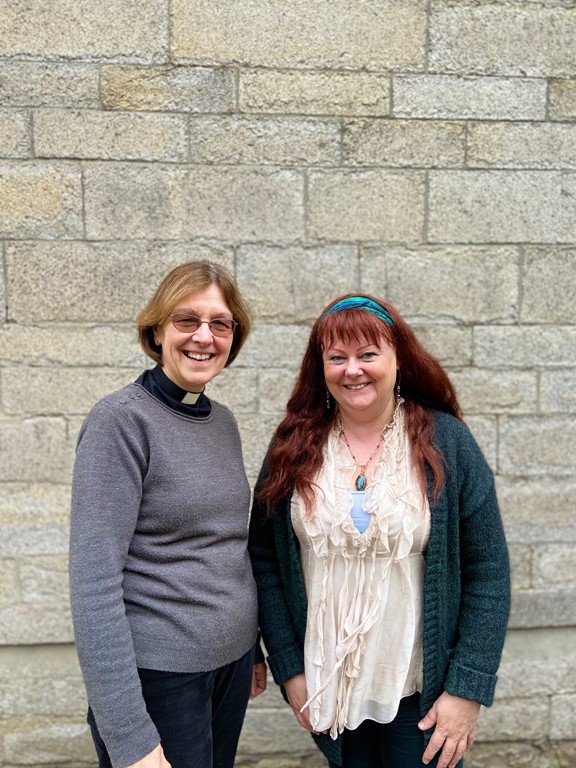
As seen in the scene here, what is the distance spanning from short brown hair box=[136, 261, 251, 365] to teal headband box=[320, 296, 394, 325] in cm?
25

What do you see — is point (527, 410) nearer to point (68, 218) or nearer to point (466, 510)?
point (466, 510)

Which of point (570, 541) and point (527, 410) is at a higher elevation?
point (527, 410)

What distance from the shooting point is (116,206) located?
2711mm

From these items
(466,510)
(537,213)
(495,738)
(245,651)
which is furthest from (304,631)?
(537,213)

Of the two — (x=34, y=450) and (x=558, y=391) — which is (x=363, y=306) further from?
(x=34, y=450)

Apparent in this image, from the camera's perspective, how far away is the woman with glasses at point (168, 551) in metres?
1.46

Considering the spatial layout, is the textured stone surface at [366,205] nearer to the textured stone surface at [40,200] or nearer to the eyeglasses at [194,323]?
the textured stone surface at [40,200]

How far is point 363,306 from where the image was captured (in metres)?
1.79

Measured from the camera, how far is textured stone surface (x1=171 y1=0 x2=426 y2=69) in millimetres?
2664

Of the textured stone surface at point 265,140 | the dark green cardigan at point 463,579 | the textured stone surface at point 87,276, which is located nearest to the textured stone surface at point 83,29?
the textured stone surface at point 265,140

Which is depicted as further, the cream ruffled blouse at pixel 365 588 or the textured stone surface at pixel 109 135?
the textured stone surface at pixel 109 135

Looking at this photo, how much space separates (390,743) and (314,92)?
2.29 m

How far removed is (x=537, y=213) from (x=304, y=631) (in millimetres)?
1933

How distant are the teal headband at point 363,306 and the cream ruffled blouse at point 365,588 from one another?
11.4 inches
